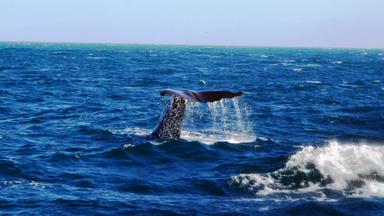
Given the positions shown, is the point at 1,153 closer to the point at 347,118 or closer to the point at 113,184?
the point at 113,184

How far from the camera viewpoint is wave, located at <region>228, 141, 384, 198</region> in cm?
1326

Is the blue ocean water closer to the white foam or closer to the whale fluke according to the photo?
the white foam

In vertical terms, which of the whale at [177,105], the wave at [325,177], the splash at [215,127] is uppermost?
the whale at [177,105]

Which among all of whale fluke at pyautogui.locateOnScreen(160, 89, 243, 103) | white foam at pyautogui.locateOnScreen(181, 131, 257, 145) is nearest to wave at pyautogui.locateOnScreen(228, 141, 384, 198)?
whale fluke at pyautogui.locateOnScreen(160, 89, 243, 103)

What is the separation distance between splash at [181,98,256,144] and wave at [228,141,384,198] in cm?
343

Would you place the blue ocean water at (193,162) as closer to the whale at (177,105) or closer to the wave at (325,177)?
the wave at (325,177)

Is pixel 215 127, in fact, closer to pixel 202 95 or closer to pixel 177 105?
pixel 177 105

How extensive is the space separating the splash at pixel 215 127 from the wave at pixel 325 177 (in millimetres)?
3430

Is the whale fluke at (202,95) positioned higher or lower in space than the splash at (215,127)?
higher

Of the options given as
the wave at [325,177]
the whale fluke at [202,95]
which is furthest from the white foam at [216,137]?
the whale fluke at [202,95]

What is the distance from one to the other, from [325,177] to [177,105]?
16.7ft

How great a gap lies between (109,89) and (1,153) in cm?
2555

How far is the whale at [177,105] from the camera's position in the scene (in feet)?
45.6

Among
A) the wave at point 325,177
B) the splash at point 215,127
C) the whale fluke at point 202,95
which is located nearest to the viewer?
the wave at point 325,177
